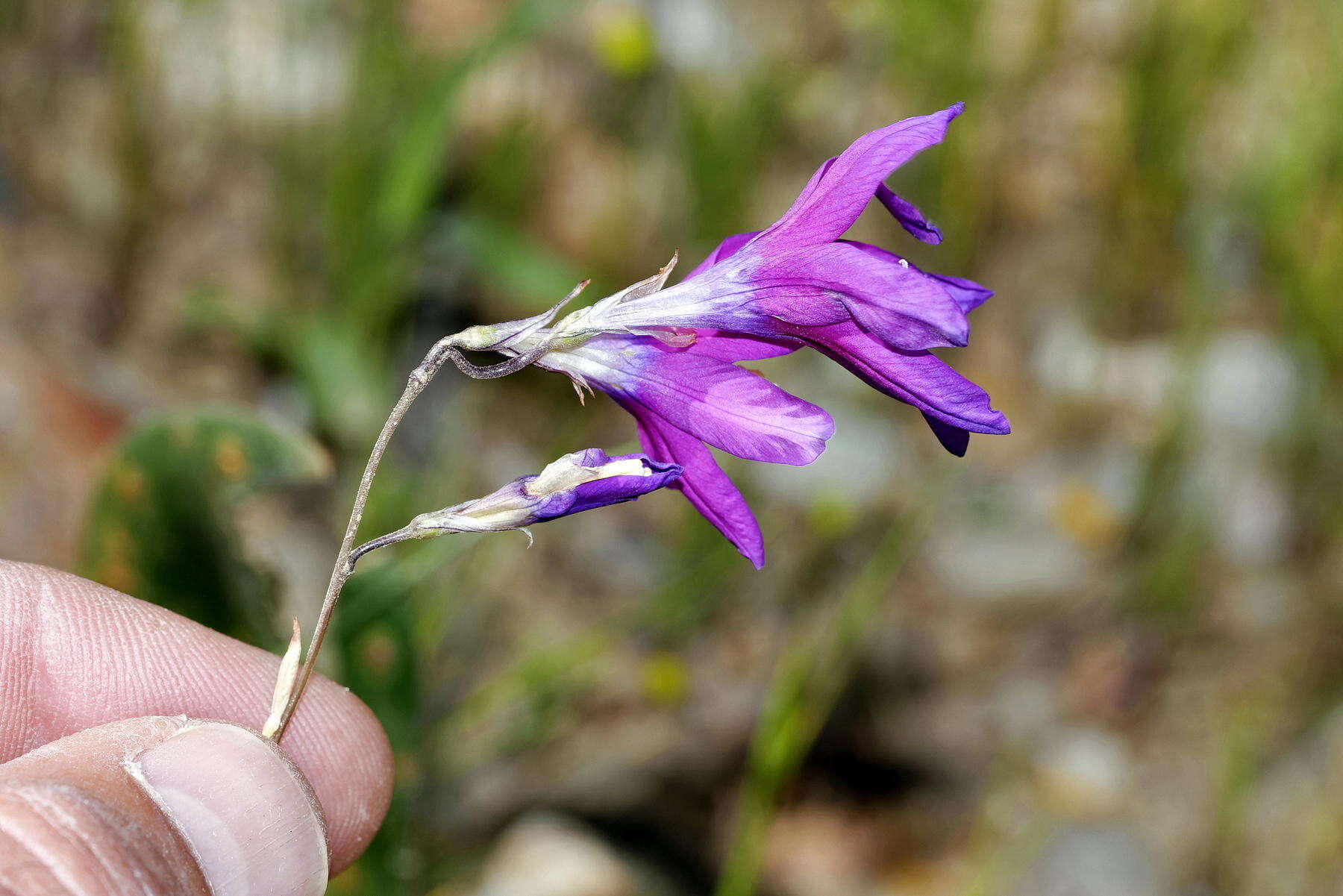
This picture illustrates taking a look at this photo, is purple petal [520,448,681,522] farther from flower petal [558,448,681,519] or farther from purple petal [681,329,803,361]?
purple petal [681,329,803,361]

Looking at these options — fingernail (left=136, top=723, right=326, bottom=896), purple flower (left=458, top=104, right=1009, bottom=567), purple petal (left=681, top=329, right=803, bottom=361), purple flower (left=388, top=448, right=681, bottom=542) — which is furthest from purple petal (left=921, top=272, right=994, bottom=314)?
fingernail (left=136, top=723, right=326, bottom=896)

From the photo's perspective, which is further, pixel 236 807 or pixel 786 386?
pixel 786 386

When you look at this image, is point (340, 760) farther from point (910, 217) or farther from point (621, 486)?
point (910, 217)

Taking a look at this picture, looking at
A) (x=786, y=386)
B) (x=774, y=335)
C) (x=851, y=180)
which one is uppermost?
(x=851, y=180)

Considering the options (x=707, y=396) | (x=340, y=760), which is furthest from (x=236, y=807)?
(x=707, y=396)

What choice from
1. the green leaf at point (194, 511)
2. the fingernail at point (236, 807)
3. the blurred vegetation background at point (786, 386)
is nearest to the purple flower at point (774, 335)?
the fingernail at point (236, 807)

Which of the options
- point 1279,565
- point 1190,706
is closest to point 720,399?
point 1190,706

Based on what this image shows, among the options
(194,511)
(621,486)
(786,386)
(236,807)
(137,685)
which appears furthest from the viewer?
(786,386)
